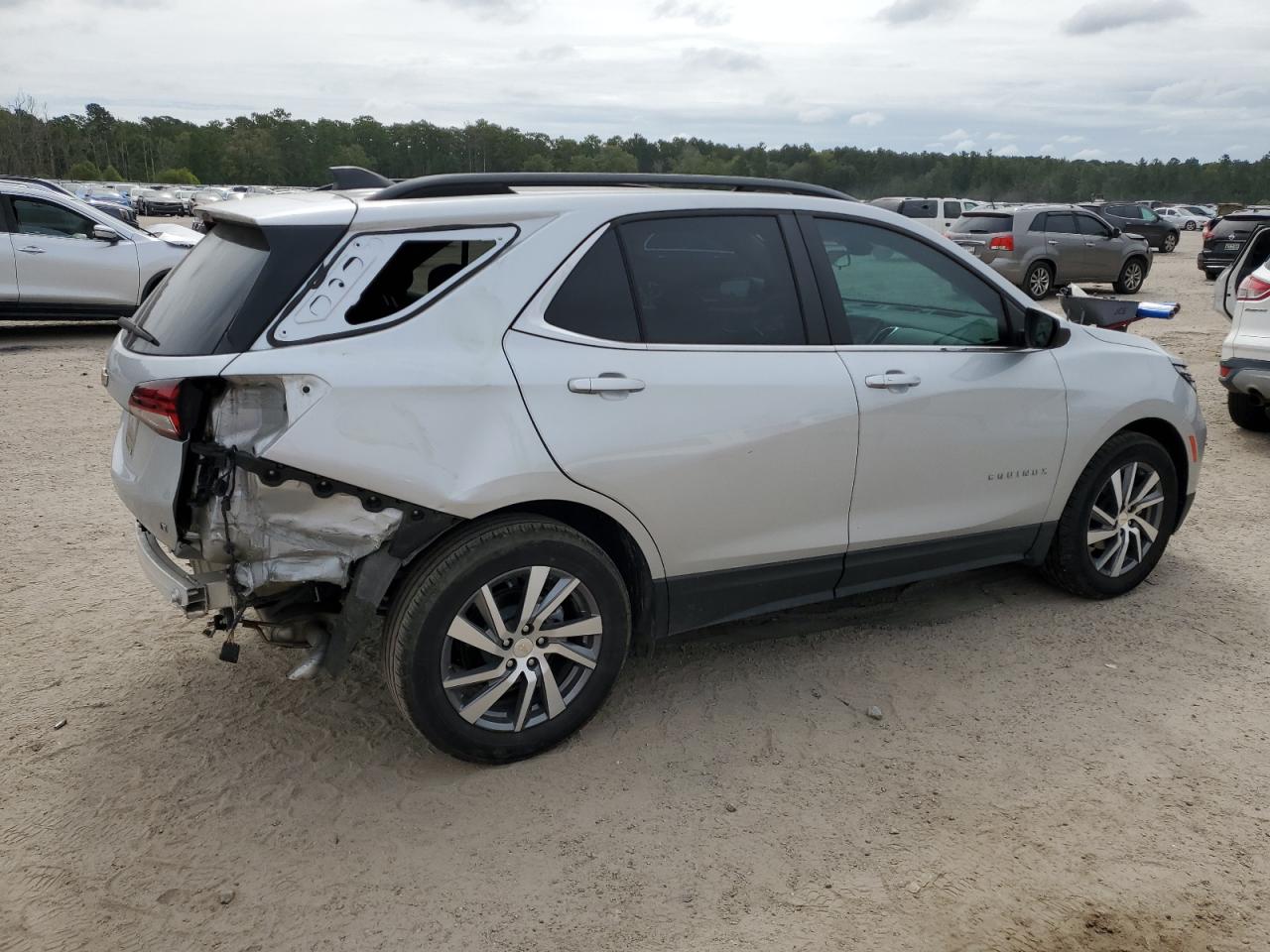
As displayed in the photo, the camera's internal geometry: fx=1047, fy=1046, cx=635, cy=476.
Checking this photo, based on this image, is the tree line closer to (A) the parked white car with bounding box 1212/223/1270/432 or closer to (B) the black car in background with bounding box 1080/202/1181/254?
(B) the black car in background with bounding box 1080/202/1181/254

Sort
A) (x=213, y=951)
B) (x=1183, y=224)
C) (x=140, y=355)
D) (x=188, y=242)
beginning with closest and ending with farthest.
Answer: (x=213, y=951) < (x=140, y=355) < (x=188, y=242) < (x=1183, y=224)

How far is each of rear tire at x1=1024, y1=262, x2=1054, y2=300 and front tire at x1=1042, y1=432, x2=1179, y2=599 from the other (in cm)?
1428

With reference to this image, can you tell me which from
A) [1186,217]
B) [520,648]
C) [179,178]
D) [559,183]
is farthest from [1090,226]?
[179,178]

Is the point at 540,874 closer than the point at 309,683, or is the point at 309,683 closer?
the point at 540,874

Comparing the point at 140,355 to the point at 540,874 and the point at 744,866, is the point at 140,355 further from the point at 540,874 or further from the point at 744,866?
the point at 744,866

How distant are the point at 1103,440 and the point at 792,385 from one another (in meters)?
1.77

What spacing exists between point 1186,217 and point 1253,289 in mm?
58427

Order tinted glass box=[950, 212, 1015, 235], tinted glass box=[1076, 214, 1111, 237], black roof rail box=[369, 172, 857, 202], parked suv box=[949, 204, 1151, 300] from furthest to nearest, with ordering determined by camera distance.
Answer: tinted glass box=[1076, 214, 1111, 237]
tinted glass box=[950, 212, 1015, 235]
parked suv box=[949, 204, 1151, 300]
black roof rail box=[369, 172, 857, 202]

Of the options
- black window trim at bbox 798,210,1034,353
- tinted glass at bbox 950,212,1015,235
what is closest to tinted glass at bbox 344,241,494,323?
black window trim at bbox 798,210,1034,353

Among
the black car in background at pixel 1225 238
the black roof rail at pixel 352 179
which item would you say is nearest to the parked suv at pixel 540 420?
the black roof rail at pixel 352 179

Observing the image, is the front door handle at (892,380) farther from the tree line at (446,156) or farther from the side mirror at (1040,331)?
the tree line at (446,156)

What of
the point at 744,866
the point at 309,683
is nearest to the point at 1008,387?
the point at 744,866

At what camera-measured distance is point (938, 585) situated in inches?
199

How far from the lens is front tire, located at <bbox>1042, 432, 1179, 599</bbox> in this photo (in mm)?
4629
